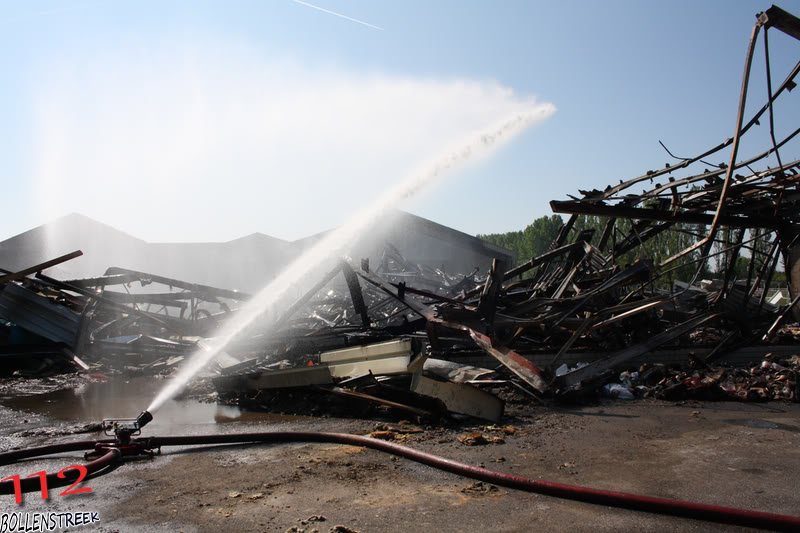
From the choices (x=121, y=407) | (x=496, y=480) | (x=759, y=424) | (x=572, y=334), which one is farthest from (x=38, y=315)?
(x=759, y=424)

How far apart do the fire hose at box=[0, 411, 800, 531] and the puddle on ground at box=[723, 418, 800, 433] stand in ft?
11.6

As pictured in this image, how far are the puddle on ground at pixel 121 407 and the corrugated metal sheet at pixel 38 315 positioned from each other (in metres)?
3.03

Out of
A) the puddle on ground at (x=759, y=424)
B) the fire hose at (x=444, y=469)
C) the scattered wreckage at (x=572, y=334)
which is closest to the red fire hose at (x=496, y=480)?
the fire hose at (x=444, y=469)

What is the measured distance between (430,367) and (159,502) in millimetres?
4947

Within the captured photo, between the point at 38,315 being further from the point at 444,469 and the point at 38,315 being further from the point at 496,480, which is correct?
the point at 496,480

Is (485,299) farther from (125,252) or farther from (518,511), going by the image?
(125,252)

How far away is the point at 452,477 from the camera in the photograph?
15.4 ft

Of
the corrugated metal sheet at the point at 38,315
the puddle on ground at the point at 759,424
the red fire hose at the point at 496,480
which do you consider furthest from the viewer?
the corrugated metal sheet at the point at 38,315

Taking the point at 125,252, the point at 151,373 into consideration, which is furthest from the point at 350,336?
the point at 125,252

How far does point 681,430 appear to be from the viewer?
6.42 meters

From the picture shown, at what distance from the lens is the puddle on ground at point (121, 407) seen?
7.93 m

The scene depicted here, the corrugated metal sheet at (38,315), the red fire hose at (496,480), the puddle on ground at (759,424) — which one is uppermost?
the corrugated metal sheet at (38,315)

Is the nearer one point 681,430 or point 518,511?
point 518,511

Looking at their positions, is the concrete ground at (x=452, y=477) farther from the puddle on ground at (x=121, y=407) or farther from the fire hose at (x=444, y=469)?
the puddle on ground at (x=121, y=407)
